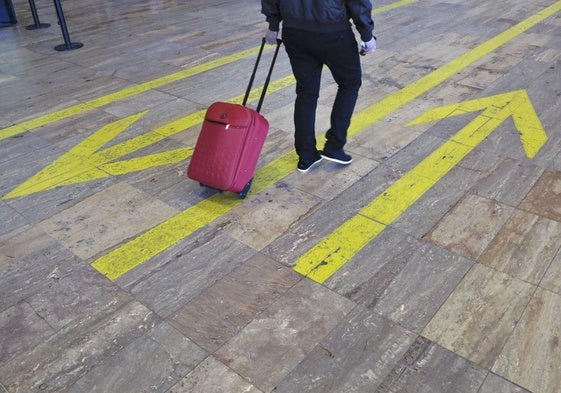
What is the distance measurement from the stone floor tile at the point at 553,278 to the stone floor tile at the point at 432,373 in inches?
28.2

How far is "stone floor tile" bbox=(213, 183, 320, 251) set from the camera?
10.1 feet

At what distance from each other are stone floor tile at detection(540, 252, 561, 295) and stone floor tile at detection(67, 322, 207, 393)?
5.69 ft

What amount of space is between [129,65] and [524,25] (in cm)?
521

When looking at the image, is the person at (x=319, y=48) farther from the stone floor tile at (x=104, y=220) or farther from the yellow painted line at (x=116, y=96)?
the yellow painted line at (x=116, y=96)

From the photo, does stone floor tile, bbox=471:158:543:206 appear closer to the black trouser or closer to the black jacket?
the black trouser

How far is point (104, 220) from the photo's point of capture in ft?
10.6

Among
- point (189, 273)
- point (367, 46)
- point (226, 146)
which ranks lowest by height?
point (189, 273)

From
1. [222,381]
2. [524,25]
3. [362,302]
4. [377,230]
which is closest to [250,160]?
[377,230]

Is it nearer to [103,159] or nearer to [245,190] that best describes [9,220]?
[103,159]

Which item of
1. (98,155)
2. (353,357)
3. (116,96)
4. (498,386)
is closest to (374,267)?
(353,357)

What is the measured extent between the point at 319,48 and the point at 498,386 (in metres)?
2.02

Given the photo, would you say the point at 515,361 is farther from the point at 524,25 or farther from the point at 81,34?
the point at 81,34

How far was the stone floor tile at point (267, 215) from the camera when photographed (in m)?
3.07

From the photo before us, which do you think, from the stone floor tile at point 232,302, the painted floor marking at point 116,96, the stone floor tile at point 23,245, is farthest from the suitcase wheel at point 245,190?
the painted floor marking at point 116,96
